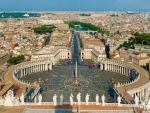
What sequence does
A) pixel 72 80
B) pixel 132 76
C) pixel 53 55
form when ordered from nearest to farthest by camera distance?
1. pixel 72 80
2. pixel 132 76
3. pixel 53 55

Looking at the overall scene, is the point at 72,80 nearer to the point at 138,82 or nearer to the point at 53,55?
the point at 138,82

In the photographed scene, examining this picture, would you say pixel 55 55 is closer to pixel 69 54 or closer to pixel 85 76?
pixel 69 54

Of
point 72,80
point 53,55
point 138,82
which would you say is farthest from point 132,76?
point 53,55

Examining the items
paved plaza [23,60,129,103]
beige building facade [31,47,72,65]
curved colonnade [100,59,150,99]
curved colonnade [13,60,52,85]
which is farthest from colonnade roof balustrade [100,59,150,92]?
beige building facade [31,47,72,65]

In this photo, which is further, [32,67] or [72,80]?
[32,67]

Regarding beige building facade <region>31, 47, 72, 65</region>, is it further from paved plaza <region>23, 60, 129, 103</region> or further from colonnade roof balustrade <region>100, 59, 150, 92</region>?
colonnade roof balustrade <region>100, 59, 150, 92</region>

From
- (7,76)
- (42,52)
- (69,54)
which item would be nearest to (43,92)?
(7,76)

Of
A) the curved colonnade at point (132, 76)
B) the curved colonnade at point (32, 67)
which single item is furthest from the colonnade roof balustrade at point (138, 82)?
the curved colonnade at point (32, 67)
